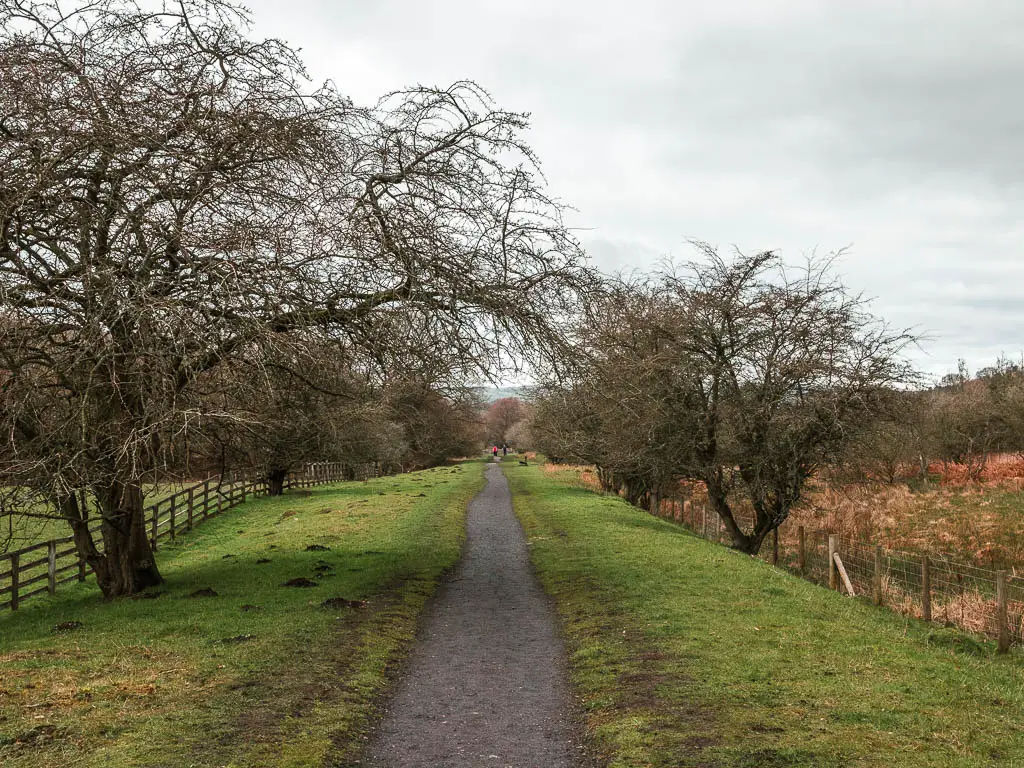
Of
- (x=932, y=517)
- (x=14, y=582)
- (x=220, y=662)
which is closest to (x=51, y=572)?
(x=14, y=582)

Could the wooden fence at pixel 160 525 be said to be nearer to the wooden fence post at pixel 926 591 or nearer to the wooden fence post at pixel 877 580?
the wooden fence post at pixel 877 580

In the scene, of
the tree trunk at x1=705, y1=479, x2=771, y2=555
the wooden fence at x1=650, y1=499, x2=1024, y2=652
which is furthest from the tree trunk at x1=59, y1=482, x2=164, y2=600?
the tree trunk at x1=705, y1=479, x2=771, y2=555

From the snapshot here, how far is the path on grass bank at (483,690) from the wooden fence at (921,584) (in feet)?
21.3

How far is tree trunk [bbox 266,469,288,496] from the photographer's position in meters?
40.4

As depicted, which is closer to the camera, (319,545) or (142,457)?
(142,457)

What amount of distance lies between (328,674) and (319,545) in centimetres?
1179

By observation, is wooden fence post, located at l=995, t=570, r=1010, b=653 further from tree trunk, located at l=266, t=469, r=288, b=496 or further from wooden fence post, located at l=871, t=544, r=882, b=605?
tree trunk, located at l=266, t=469, r=288, b=496

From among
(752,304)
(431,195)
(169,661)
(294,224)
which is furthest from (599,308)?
(752,304)

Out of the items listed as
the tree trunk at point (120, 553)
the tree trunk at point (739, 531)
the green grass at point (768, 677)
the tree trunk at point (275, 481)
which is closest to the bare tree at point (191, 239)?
the tree trunk at point (120, 553)

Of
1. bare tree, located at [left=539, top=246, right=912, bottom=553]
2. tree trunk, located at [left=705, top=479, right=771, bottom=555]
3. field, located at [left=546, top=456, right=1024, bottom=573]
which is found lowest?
field, located at [left=546, top=456, right=1024, bottom=573]

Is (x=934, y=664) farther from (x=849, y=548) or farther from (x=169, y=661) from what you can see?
(x=849, y=548)

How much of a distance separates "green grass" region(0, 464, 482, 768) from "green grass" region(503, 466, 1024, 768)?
257 centimetres

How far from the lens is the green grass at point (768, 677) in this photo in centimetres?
675

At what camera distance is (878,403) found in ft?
66.9
